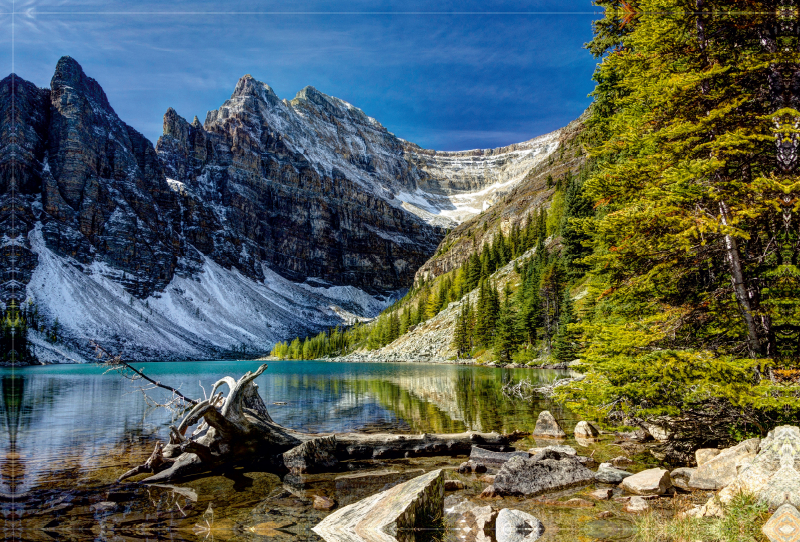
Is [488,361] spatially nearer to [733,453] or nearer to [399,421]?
[399,421]

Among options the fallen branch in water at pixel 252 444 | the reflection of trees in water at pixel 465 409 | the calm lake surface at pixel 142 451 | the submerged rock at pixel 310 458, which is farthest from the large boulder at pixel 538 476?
the reflection of trees in water at pixel 465 409

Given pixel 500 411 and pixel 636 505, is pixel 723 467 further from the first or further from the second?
pixel 500 411

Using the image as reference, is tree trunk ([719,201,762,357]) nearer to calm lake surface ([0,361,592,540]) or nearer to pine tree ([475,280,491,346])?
calm lake surface ([0,361,592,540])

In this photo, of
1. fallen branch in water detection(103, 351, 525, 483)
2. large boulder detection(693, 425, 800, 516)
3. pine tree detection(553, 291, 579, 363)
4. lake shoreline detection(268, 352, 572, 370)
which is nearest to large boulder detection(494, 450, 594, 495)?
large boulder detection(693, 425, 800, 516)

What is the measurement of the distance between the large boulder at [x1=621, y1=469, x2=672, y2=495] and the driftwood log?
5366 millimetres

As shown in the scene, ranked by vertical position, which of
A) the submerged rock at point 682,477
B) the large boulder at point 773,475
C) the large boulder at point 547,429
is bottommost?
the large boulder at point 547,429

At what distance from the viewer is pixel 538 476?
1015 cm

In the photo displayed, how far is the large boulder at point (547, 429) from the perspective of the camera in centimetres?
1648

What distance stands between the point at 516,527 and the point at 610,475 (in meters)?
4.24

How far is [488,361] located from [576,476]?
68516 mm

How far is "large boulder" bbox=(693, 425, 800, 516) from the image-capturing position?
614cm

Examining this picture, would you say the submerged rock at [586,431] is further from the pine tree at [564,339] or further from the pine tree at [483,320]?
the pine tree at [483,320]

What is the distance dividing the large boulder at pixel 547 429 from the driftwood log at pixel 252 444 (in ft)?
8.55

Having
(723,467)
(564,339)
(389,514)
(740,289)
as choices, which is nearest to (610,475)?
(723,467)
